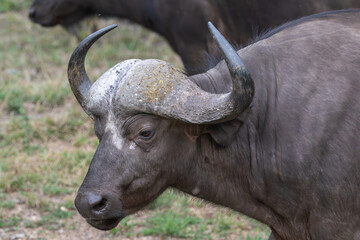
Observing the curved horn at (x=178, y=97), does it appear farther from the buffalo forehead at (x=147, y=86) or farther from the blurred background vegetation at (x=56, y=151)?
the blurred background vegetation at (x=56, y=151)

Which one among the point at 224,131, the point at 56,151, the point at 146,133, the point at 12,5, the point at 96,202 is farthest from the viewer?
the point at 12,5

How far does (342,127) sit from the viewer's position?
385cm

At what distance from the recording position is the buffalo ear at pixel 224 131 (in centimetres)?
401

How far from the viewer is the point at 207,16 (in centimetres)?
745

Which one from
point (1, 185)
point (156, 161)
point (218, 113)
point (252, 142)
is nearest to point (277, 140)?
point (252, 142)

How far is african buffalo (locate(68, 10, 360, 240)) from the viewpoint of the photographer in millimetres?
3834

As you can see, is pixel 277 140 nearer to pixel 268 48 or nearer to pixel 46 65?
pixel 268 48

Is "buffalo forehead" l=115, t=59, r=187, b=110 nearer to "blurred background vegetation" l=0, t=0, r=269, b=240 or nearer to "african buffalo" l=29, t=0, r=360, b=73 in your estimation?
"blurred background vegetation" l=0, t=0, r=269, b=240

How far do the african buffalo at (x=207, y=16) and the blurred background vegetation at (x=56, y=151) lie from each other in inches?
39.8

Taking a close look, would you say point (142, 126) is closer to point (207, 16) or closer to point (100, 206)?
point (100, 206)

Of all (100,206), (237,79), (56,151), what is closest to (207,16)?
(56,151)

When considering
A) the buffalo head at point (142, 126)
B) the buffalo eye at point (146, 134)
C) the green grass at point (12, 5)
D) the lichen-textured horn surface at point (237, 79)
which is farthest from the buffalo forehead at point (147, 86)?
the green grass at point (12, 5)

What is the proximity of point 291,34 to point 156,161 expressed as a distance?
117 cm

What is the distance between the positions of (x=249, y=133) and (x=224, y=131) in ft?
0.56
